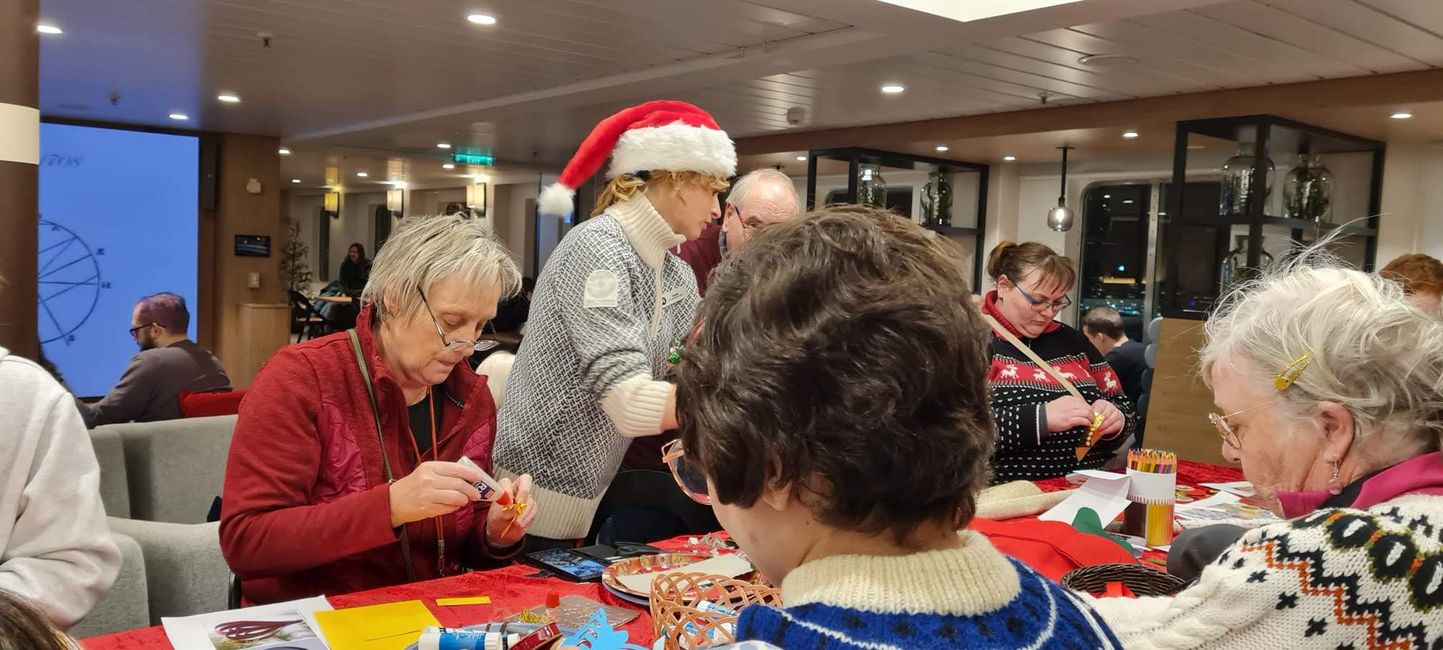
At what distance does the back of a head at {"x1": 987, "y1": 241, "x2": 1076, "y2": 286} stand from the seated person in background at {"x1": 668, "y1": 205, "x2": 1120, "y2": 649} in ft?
7.89

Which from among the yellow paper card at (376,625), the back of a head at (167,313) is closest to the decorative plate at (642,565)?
the yellow paper card at (376,625)

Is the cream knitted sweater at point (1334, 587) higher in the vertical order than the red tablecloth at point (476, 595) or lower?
higher

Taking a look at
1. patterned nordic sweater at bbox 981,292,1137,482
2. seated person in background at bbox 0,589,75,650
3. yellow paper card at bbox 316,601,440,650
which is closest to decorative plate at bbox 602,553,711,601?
yellow paper card at bbox 316,601,440,650

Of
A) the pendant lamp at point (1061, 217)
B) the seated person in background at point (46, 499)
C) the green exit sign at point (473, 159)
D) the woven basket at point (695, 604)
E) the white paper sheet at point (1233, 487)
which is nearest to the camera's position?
the woven basket at point (695, 604)

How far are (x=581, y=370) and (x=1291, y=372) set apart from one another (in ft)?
4.60

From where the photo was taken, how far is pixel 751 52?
5.45 metres

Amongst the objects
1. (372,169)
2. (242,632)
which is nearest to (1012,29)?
(242,632)

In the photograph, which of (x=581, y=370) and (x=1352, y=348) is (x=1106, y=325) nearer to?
(x=581, y=370)

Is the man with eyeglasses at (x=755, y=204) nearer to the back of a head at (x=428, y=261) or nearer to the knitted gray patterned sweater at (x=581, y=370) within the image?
the knitted gray patterned sweater at (x=581, y=370)

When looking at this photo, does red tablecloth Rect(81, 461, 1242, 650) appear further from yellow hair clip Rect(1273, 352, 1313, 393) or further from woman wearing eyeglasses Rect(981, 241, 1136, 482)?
woman wearing eyeglasses Rect(981, 241, 1136, 482)

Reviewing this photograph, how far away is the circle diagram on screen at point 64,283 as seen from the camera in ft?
29.9

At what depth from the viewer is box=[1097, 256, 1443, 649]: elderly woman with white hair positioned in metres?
1.04

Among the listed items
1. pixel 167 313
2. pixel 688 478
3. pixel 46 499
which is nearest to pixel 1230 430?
pixel 688 478

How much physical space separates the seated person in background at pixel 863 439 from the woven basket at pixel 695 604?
1.29 ft
